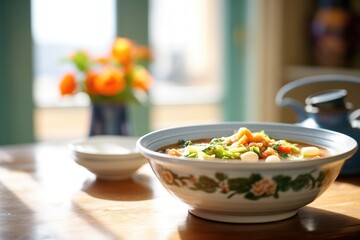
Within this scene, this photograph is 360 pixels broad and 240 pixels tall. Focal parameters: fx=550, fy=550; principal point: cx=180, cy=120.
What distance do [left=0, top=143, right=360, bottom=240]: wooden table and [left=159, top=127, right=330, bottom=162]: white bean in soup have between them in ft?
0.34

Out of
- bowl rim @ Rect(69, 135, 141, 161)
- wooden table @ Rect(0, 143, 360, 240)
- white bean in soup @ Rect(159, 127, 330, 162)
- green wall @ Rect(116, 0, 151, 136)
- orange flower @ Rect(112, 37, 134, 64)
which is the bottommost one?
wooden table @ Rect(0, 143, 360, 240)

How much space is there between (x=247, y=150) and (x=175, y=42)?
2.44 metres

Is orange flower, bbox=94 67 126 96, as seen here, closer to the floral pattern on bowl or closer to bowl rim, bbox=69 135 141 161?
bowl rim, bbox=69 135 141 161

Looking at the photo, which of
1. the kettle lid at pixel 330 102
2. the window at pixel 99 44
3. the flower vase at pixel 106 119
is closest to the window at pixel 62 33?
the window at pixel 99 44

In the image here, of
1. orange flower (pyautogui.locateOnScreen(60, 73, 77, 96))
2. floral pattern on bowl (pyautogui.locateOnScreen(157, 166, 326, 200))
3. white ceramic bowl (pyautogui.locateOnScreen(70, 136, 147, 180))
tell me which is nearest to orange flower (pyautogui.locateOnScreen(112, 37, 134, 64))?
orange flower (pyautogui.locateOnScreen(60, 73, 77, 96))

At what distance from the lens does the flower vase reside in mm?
1714

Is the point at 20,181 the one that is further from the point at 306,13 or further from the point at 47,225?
the point at 306,13

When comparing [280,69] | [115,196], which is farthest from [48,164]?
[280,69]

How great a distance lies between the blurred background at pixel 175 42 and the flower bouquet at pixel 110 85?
82cm

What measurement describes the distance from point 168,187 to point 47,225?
0.20 metres

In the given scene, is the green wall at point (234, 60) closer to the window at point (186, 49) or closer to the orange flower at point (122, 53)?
the window at point (186, 49)

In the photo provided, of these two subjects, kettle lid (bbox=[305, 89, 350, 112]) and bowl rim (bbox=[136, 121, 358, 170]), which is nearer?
bowl rim (bbox=[136, 121, 358, 170])

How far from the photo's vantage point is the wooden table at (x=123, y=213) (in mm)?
850

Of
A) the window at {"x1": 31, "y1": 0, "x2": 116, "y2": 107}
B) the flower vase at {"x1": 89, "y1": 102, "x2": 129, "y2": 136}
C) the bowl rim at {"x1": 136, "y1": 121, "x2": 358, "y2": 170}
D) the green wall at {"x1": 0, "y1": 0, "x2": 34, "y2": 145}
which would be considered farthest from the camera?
the window at {"x1": 31, "y1": 0, "x2": 116, "y2": 107}
